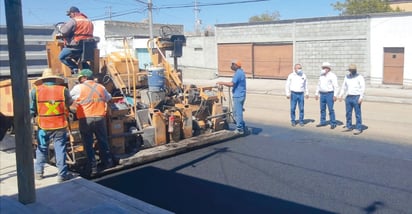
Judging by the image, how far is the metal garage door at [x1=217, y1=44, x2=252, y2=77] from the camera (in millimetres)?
27516

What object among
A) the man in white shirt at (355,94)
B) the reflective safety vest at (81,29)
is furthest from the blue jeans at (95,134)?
the man in white shirt at (355,94)

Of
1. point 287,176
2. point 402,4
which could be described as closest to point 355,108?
point 287,176

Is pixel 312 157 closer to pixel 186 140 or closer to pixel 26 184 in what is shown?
pixel 186 140

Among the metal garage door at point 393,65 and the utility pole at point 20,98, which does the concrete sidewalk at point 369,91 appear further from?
the utility pole at point 20,98

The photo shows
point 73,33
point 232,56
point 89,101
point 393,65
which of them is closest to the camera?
point 89,101

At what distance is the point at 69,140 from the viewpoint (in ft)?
22.5

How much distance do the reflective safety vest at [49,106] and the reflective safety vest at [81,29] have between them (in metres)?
1.72

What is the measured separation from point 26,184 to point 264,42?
75.3 feet

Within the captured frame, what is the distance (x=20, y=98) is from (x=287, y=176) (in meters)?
4.03

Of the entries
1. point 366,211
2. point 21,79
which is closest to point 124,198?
point 21,79

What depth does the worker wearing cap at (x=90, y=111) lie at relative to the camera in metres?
6.80

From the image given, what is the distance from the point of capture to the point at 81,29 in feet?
25.3

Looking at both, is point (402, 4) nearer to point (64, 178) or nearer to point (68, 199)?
point (64, 178)

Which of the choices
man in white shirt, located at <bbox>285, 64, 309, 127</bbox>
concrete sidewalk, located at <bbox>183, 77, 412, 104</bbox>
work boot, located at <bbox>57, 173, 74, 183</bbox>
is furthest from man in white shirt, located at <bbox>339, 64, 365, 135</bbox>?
concrete sidewalk, located at <bbox>183, 77, 412, 104</bbox>
